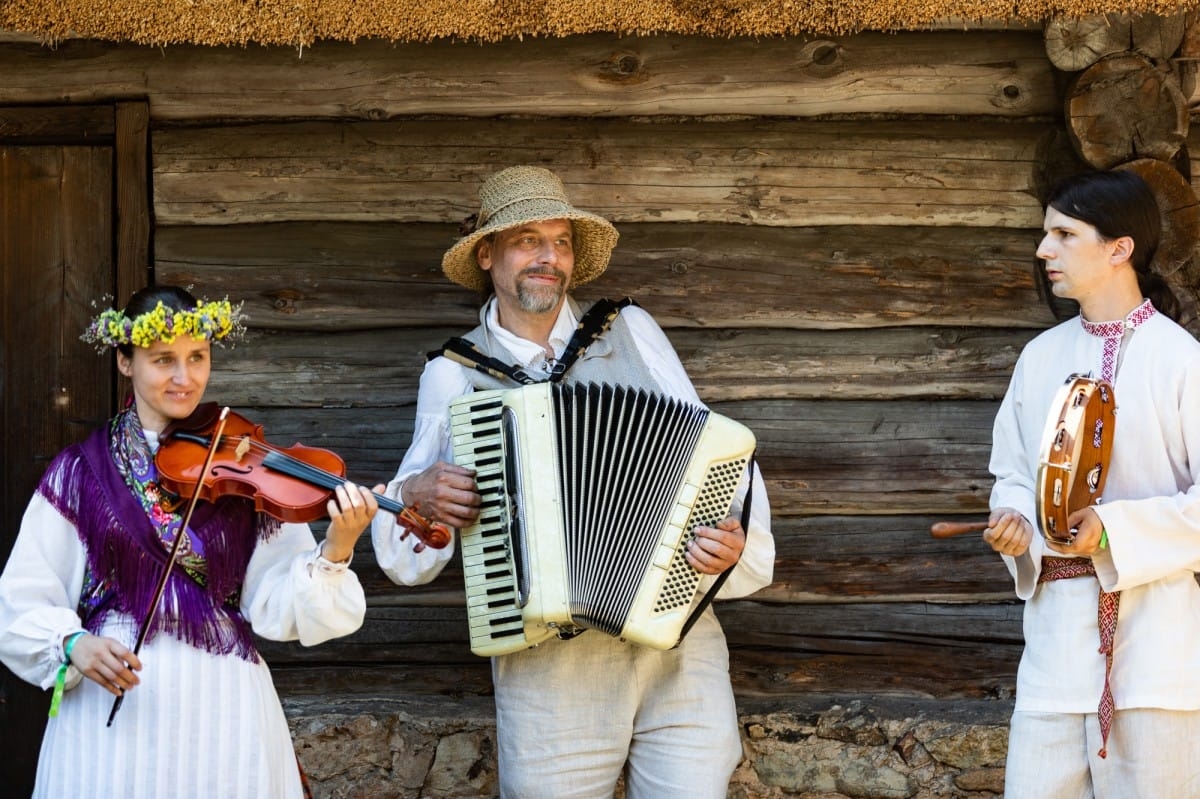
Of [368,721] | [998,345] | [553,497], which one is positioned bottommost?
[368,721]

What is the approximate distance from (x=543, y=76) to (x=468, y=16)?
418mm

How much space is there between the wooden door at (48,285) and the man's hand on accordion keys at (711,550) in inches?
73.3

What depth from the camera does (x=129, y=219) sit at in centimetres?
442

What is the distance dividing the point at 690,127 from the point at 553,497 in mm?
1450

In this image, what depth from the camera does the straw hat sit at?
4.00m

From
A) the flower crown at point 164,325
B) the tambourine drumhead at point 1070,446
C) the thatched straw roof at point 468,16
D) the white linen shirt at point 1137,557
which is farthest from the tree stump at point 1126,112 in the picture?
the flower crown at point 164,325

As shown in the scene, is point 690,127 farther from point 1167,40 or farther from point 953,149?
point 1167,40

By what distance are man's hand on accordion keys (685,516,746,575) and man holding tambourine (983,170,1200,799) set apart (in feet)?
1.91

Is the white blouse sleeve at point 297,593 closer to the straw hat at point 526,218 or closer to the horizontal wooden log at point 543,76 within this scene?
the straw hat at point 526,218

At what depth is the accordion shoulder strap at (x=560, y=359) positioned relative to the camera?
3.85 meters

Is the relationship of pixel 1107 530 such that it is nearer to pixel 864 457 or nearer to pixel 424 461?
pixel 864 457

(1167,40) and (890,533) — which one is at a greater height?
(1167,40)

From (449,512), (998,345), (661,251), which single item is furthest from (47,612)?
(998,345)

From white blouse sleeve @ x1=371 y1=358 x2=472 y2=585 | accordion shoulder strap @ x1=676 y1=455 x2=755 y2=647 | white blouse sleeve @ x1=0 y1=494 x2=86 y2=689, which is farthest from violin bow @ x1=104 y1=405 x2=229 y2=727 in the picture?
accordion shoulder strap @ x1=676 y1=455 x2=755 y2=647
